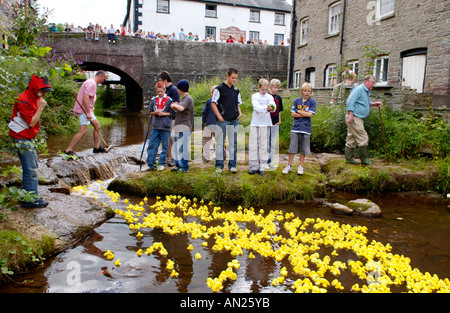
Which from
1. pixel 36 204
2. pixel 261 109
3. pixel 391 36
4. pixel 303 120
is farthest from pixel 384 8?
pixel 36 204

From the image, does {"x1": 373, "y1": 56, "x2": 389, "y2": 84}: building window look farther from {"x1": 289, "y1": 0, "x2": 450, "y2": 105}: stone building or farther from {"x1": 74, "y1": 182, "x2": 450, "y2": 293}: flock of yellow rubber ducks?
{"x1": 74, "y1": 182, "x2": 450, "y2": 293}: flock of yellow rubber ducks

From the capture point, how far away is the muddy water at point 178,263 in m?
3.55

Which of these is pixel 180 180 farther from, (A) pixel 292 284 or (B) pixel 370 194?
(B) pixel 370 194

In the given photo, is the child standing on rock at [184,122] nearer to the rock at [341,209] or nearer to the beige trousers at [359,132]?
the rock at [341,209]

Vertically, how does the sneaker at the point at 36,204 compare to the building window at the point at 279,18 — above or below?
below

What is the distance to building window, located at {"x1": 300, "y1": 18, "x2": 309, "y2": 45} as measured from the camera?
69.2 feet

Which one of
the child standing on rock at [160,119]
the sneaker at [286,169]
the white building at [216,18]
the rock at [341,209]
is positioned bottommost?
the rock at [341,209]

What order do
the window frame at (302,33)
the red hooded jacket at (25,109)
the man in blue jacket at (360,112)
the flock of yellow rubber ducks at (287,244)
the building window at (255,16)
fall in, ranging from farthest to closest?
1. the building window at (255,16)
2. the window frame at (302,33)
3. the man in blue jacket at (360,112)
4. the red hooded jacket at (25,109)
5. the flock of yellow rubber ducks at (287,244)

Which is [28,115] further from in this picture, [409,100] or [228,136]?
[409,100]

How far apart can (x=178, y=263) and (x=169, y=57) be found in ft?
73.2

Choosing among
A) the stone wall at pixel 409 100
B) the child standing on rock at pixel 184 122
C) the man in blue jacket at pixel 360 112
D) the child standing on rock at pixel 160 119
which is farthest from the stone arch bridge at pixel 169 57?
the man in blue jacket at pixel 360 112

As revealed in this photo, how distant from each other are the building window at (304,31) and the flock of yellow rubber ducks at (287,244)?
58.7 feet

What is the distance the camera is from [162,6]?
32.0 meters

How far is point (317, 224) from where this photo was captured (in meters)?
5.36
